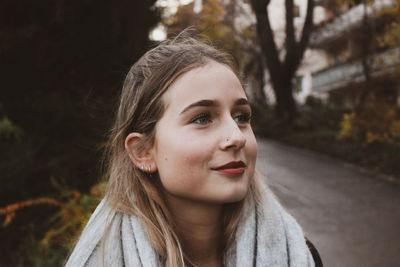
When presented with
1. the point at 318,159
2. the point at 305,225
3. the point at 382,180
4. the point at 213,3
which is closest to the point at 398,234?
the point at 305,225

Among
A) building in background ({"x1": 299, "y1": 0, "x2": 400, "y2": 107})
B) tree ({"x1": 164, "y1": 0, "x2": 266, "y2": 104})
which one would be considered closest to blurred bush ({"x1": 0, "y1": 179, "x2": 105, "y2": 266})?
building in background ({"x1": 299, "y1": 0, "x2": 400, "y2": 107})

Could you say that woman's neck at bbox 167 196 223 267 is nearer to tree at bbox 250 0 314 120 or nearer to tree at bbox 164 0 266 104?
tree at bbox 250 0 314 120

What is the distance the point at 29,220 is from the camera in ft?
14.1

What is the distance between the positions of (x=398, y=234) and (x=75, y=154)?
469 centimetres

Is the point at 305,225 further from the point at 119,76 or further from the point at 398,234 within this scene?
the point at 119,76

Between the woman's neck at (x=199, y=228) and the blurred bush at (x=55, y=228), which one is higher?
the woman's neck at (x=199, y=228)

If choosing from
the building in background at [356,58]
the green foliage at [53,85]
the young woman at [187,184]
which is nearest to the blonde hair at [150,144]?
the young woman at [187,184]

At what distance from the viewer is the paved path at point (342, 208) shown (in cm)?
479

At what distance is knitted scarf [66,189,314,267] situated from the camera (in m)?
1.52

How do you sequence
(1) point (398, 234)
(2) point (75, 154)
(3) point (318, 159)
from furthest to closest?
(3) point (318, 159), (1) point (398, 234), (2) point (75, 154)

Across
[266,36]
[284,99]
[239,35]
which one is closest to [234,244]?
[266,36]

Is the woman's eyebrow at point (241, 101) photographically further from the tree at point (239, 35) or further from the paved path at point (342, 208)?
the tree at point (239, 35)

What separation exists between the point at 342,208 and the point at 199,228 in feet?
19.2

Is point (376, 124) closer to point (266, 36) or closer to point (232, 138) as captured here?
point (266, 36)
